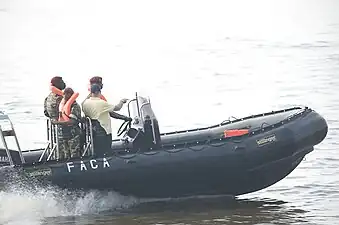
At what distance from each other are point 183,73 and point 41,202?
1426cm

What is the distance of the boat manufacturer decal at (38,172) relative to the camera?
1320cm

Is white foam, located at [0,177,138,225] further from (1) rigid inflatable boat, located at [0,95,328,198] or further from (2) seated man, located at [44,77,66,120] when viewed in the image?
(2) seated man, located at [44,77,66,120]

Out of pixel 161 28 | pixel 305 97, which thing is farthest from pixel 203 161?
pixel 161 28

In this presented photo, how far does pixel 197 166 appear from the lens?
13430 mm

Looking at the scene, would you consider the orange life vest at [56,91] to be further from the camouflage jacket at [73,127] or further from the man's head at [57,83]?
the camouflage jacket at [73,127]

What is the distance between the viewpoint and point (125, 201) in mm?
13711

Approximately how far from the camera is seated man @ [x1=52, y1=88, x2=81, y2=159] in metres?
13.4

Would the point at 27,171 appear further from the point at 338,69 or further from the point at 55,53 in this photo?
the point at 55,53

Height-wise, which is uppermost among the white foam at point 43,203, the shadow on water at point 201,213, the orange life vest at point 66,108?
the orange life vest at point 66,108

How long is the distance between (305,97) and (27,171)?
1096 centimetres

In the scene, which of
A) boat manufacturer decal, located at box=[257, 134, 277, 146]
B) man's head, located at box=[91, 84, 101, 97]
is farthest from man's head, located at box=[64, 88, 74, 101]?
boat manufacturer decal, located at box=[257, 134, 277, 146]

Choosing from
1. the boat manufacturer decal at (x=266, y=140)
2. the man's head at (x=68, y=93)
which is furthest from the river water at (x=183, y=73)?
the man's head at (x=68, y=93)

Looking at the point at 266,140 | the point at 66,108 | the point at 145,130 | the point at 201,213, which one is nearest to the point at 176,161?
the point at 145,130

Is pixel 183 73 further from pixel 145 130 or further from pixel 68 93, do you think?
pixel 68 93
